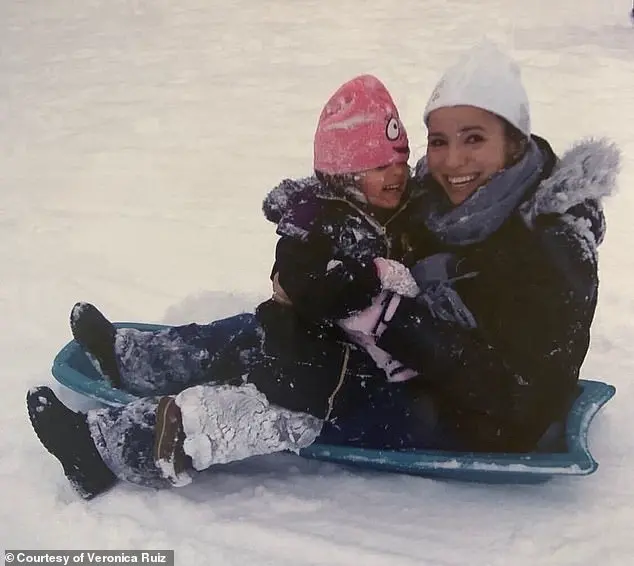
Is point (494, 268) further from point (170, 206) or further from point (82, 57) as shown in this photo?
point (82, 57)

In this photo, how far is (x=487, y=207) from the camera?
2.93ft

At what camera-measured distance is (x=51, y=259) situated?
64.9 inches

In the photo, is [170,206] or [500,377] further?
[170,206]

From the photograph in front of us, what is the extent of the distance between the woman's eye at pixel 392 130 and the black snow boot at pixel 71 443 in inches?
19.4

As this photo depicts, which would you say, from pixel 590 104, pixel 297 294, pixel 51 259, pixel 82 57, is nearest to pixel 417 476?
pixel 297 294

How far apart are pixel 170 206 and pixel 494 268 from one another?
1068 millimetres

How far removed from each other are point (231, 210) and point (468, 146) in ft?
3.16

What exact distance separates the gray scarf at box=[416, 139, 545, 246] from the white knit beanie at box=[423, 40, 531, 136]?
0.04 metres

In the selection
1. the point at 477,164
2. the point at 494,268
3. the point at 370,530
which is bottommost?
the point at 370,530

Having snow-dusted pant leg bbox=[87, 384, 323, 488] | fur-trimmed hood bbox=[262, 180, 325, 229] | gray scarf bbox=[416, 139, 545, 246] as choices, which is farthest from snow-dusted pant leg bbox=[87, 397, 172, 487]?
gray scarf bbox=[416, 139, 545, 246]

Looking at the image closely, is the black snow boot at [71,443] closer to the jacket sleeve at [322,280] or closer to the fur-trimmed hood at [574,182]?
the jacket sleeve at [322,280]

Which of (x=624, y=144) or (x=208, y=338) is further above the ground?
(x=624, y=144)

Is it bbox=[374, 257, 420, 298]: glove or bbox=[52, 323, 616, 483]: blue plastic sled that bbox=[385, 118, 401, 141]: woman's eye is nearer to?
bbox=[374, 257, 420, 298]: glove

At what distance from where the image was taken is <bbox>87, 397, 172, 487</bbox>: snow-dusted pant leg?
0.99 meters
